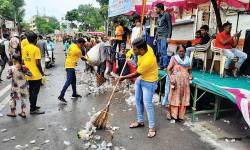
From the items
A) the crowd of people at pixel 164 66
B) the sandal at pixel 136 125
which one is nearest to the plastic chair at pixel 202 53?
the crowd of people at pixel 164 66

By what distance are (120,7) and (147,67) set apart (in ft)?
31.0

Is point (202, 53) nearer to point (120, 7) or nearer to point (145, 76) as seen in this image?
point (145, 76)

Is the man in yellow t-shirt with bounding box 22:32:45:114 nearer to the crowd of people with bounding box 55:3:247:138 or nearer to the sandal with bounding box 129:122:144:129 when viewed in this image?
the crowd of people with bounding box 55:3:247:138

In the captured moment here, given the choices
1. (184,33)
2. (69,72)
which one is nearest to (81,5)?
(184,33)

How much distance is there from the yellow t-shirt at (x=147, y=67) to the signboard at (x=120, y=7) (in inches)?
296

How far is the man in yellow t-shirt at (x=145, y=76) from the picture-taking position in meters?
5.58

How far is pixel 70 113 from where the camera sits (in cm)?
741

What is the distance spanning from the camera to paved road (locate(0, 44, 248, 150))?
213 inches

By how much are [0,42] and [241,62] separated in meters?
10.4

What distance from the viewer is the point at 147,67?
18.3 feet

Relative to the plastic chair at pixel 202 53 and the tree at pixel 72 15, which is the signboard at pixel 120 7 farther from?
the tree at pixel 72 15

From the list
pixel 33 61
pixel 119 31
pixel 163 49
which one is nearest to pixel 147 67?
pixel 33 61

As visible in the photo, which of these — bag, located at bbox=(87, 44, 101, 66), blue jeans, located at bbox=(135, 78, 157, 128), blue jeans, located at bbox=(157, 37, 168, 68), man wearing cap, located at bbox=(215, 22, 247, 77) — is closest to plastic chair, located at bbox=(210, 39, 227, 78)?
man wearing cap, located at bbox=(215, 22, 247, 77)

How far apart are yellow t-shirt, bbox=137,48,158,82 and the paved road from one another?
116cm
